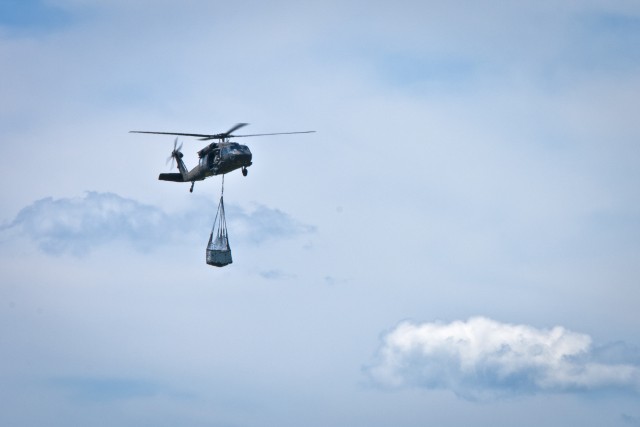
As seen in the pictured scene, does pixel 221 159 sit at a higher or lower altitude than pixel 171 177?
lower

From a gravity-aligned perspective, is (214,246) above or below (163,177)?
below

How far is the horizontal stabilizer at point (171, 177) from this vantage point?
94.8m

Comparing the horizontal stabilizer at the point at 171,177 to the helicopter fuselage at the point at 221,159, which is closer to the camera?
the helicopter fuselage at the point at 221,159

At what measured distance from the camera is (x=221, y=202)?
82125 mm

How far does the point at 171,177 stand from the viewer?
9506 cm

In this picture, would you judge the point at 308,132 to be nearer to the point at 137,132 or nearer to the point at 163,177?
the point at 137,132

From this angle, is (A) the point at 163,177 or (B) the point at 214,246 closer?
(B) the point at 214,246

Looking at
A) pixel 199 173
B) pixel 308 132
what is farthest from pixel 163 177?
pixel 308 132

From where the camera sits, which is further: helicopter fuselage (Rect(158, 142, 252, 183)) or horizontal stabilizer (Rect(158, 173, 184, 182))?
horizontal stabilizer (Rect(158, 173, 184, 182))

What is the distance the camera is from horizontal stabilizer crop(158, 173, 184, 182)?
9481cm

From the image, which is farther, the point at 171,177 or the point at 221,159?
the point at 171,177

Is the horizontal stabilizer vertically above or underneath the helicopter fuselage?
above

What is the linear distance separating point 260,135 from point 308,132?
28.6ft

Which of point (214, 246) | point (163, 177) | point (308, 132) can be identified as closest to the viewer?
point (308, 132)
